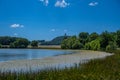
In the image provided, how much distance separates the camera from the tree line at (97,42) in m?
102

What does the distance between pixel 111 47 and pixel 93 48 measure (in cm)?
1733

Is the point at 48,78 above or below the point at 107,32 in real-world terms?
below

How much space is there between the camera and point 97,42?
10806 centimetres

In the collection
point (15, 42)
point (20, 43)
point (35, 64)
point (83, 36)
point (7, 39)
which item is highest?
point (7, 39)

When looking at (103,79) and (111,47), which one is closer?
(103,79)

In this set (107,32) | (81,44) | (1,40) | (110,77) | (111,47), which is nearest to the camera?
(110,77)

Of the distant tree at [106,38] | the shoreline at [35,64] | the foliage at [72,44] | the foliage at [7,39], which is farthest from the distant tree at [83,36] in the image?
the shoreline at [35,64]

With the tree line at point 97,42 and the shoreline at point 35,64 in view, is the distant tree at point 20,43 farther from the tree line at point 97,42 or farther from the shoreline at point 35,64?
the shoreline at point 35,64

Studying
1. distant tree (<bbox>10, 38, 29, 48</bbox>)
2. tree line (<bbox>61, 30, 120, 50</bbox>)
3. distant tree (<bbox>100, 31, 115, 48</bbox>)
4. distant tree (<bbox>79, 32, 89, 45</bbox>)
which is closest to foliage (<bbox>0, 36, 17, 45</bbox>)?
distant tree (<bbox>10, 38, 29, 48</bbox>)

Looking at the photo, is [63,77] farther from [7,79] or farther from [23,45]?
[23,45]

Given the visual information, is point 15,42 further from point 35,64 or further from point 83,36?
point 35,64

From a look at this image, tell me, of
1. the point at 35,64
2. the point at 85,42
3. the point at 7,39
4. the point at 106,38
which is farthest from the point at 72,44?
the point at 35,64

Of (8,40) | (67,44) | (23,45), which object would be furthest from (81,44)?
(8,40)

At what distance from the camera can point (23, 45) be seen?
163750 mm
